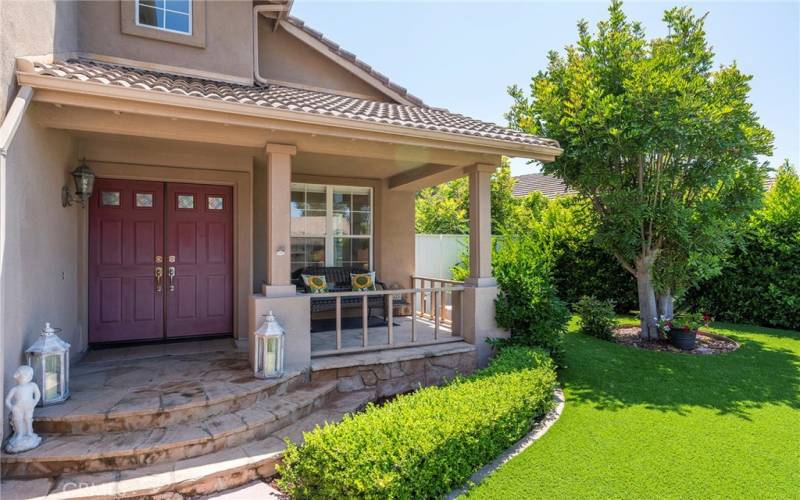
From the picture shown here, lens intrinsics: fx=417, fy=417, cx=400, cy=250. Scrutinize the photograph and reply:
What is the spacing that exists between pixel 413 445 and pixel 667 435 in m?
2.81

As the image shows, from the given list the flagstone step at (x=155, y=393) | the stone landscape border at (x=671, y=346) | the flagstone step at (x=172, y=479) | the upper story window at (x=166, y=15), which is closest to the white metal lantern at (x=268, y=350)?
the flagstone step at (x=155, y=393)

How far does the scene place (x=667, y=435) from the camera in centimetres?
413

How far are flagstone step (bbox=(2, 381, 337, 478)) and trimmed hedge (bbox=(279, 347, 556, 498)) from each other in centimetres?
55

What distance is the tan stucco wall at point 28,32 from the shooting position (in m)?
3.29

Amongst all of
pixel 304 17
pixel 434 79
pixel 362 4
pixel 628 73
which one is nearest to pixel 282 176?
pixel 304 17

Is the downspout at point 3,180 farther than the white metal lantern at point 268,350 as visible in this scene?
No

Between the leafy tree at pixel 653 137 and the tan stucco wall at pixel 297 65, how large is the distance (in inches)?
141

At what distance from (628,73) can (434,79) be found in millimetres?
6100

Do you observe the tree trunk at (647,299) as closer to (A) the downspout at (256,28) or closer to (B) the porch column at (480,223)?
(B) the porch column at (480,223)

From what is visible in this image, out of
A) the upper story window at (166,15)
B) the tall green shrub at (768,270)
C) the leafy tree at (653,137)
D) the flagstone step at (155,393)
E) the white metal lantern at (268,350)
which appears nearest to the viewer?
the flagstone step at (155,393)

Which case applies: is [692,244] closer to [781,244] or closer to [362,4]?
[781,244]

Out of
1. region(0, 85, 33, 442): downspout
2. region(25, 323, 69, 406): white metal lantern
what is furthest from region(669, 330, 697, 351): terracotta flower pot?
region(0, 85, 33, 442): downspout

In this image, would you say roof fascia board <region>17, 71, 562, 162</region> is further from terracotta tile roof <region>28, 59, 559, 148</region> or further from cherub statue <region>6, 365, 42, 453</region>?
cherub statue <region>6, 365, 42, 453</region>

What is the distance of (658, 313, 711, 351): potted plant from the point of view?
752 centimetres
